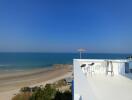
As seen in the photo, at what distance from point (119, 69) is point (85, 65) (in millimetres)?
1271

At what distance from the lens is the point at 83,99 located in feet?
8.63

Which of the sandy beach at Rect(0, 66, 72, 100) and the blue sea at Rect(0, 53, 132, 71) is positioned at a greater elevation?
the blue sea at Rect(0, 53, 132, 71)

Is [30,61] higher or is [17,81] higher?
[30,61]

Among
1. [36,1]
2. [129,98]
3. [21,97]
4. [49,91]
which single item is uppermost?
[36,1]

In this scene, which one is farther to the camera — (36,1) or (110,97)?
(36,1)

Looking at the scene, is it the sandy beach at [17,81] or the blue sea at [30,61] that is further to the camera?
the blue sea at [30,61]

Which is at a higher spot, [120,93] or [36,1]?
[36,1]

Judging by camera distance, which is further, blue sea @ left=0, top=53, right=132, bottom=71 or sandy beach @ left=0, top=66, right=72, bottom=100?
blue sea @ left=0, top=53, right=132, bottom=71

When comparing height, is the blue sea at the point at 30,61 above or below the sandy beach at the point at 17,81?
above

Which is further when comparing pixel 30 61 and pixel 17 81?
pixel 30 61

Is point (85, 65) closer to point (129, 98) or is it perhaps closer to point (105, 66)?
point (105, 66)

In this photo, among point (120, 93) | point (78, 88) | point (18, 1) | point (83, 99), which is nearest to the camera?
point (83, 99)

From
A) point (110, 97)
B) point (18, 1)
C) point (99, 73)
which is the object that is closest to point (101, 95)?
point (110, 97)

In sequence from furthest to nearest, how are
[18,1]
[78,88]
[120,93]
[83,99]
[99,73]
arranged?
[18,1] < [99,73] < [120,93] < [78,88] < [83,99]
